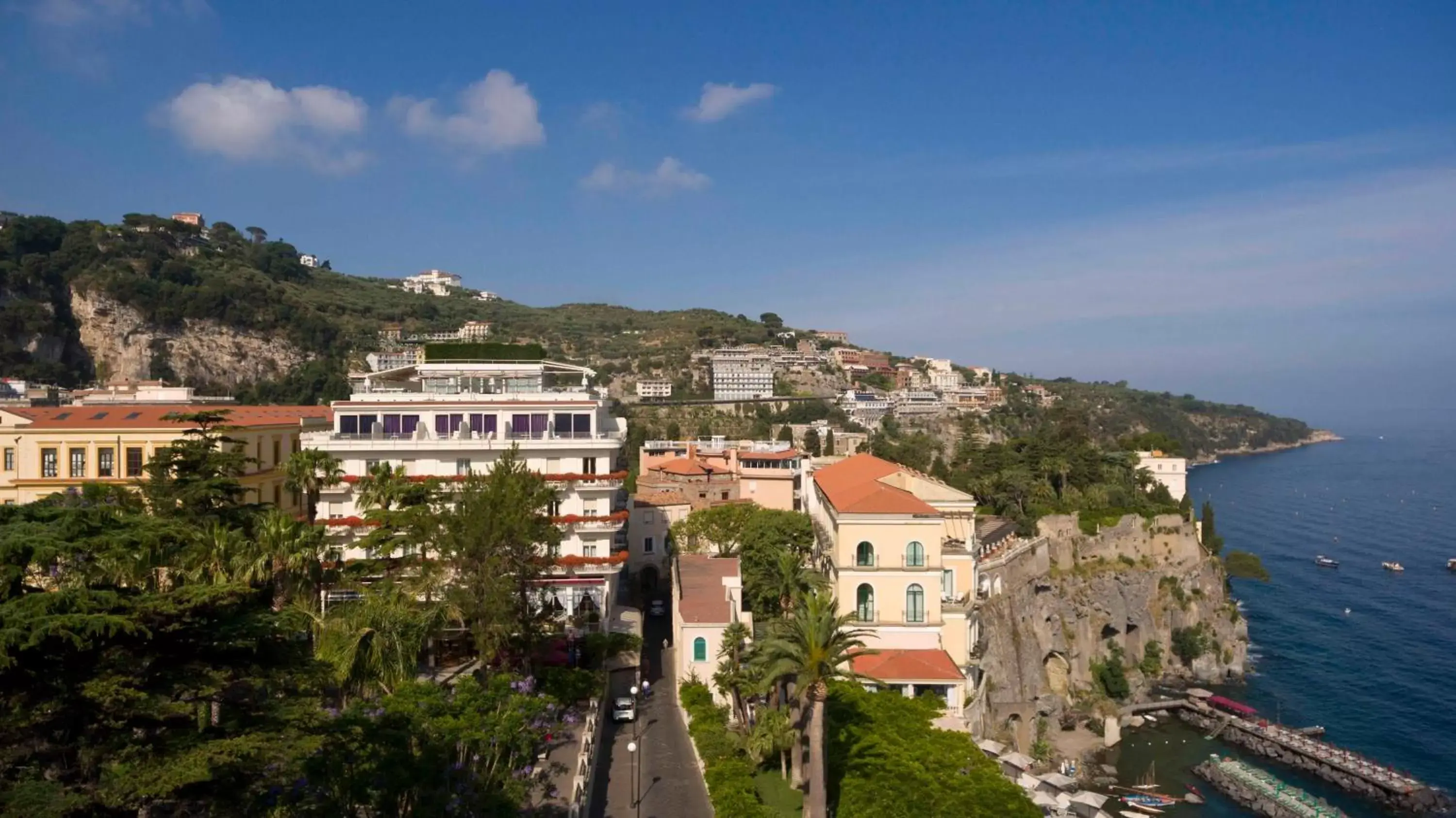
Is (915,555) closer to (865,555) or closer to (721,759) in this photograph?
(865,555)

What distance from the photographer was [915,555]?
32.4 meters

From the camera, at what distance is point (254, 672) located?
13.3 m

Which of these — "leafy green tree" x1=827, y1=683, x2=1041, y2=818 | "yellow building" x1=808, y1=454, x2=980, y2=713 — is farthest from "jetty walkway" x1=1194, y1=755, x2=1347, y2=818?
"leafy green tree" x1=827, y1=683, x2=1041, y2=818

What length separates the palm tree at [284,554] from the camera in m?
22.5

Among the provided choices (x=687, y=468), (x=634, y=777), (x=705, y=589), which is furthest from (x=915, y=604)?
(x=687, y=468)

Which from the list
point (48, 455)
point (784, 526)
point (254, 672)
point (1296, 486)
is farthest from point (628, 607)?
point (1296, 486)

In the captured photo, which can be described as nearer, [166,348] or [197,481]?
[197,481]

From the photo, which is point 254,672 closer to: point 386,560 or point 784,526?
point 386,560

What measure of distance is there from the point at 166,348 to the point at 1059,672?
94158 mm

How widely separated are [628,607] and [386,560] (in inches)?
446

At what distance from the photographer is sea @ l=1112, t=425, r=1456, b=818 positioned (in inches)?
1667

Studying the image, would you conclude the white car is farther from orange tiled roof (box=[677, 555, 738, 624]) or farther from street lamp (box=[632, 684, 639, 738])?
orange tiled roof (box=[677, 555, 738, 624])

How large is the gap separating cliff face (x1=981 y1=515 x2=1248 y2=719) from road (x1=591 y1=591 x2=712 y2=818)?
1499 centimetres

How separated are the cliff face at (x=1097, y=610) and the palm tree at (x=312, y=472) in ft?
82.6
